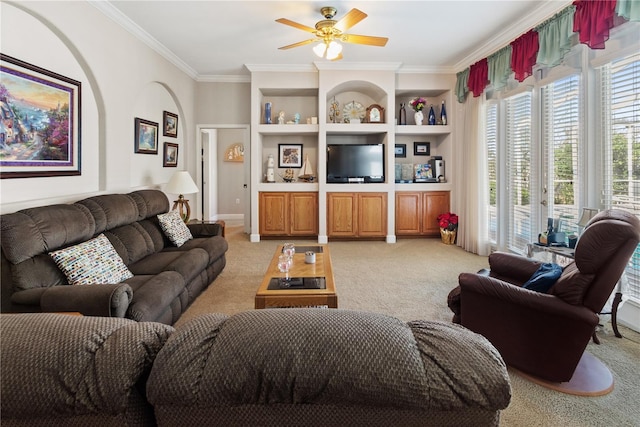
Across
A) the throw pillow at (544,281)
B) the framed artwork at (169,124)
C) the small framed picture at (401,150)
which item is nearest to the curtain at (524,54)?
the small framed picture at (401,150)

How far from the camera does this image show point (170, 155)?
18.1 ft

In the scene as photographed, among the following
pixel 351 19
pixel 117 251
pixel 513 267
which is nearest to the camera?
pixel 513 267

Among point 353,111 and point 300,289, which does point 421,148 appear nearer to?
point 353,111

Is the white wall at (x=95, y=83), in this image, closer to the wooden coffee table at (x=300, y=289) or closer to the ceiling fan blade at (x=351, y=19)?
the wooden coffee table at (x=300, y=289)

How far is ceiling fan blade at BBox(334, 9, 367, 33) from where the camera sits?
3.33m

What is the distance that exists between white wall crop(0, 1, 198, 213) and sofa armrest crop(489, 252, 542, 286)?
3.77m

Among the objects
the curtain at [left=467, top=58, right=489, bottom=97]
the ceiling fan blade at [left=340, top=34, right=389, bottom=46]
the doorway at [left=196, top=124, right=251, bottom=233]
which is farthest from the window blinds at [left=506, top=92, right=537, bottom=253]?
the doorway at [left=196, top=124, right=251, bottom=233]

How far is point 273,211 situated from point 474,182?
10.8 ft

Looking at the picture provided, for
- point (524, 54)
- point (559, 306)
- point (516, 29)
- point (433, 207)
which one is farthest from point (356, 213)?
point (559, 306)

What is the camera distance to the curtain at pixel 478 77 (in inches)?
195

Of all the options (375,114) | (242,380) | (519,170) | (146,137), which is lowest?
(242,380)

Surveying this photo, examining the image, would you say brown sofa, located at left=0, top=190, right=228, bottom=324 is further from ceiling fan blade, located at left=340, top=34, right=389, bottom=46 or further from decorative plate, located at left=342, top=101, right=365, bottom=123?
decorative plate, located at left=342, top=101, right=365, bottom=123

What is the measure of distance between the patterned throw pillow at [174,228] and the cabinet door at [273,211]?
217 cm

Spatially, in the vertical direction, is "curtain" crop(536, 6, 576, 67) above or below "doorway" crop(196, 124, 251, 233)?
above
